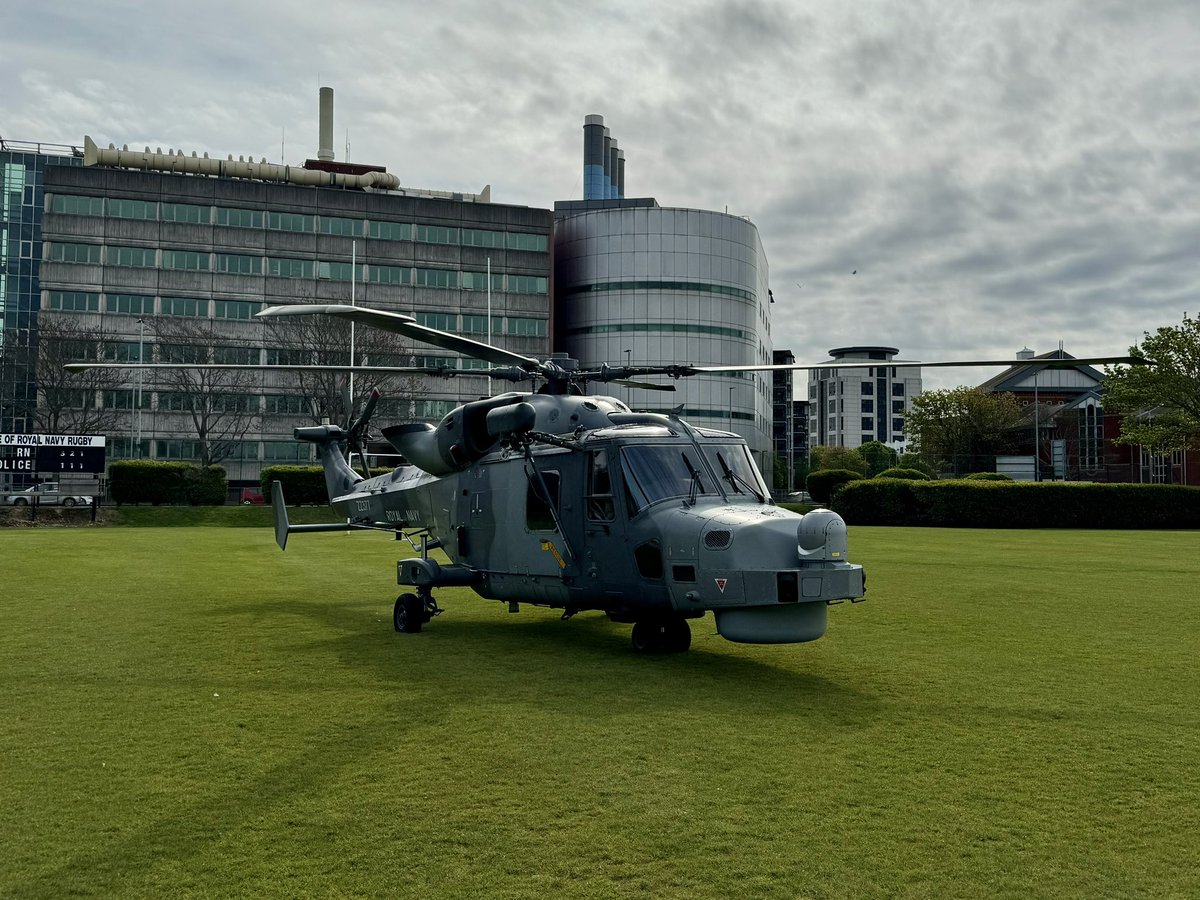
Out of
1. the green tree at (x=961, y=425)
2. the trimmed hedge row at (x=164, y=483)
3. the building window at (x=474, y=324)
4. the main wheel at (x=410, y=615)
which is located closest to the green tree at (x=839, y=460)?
the green tree at (x=961, y=425)

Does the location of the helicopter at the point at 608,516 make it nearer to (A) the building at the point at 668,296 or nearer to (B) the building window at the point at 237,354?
(B) the building window at the point at 237,354

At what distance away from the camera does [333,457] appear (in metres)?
19.1

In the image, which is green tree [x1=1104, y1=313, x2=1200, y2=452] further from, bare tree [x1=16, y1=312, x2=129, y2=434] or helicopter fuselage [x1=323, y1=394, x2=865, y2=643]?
bare tree [x1=16, y1=312, x2=129, y2=434]

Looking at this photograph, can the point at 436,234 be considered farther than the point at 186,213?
Yes

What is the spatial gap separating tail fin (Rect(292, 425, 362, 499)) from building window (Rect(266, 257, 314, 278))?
6812 cm

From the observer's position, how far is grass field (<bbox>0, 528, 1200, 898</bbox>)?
17.4 ft

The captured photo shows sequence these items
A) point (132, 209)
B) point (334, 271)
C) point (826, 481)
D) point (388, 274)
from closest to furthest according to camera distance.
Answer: point (826, 481), point (132, 209), point (334, 271), point (388, 274)

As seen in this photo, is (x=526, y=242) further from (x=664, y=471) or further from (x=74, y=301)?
(x=664, y=471)

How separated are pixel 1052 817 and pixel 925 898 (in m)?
1.66

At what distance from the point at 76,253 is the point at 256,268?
525 inches

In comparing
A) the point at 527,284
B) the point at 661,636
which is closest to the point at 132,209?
the point at 527,284

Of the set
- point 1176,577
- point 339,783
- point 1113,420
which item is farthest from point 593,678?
point 1113,420

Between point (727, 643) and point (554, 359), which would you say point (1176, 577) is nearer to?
point (727, 643)

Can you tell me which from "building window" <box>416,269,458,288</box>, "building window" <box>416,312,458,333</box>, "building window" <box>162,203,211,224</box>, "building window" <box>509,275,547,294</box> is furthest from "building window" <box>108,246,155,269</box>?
"building window" <box>509,275,547,294</box>
